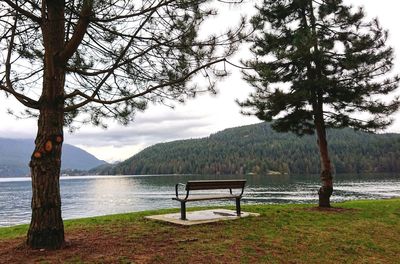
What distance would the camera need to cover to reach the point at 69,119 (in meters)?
8.27

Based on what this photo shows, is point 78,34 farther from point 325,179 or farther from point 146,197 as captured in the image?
point 146,197

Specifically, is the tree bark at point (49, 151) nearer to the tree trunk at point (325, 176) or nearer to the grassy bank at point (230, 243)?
the grassy bank at point (230, 243)

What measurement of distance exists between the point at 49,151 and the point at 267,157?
14183cm

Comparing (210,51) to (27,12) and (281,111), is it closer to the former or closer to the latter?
(27,12)

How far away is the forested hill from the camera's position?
409 feet

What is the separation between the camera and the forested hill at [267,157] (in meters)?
125

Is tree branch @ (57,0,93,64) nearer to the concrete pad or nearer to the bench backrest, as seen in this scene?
the bench backrest

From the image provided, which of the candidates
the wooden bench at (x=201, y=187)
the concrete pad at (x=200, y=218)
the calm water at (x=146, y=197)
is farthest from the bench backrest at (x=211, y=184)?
the calm water at (x=146, y=197)

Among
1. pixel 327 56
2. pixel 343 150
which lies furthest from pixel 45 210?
pixel 343 150

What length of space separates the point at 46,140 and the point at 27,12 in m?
2.13

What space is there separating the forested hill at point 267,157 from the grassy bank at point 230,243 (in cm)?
11109

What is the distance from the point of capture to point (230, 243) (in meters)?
6.10

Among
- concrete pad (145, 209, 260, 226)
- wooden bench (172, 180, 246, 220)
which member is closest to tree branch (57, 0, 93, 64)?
wooden bench (172, 180, 246, 220)

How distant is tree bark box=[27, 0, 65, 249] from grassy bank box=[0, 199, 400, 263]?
1.09 ft
